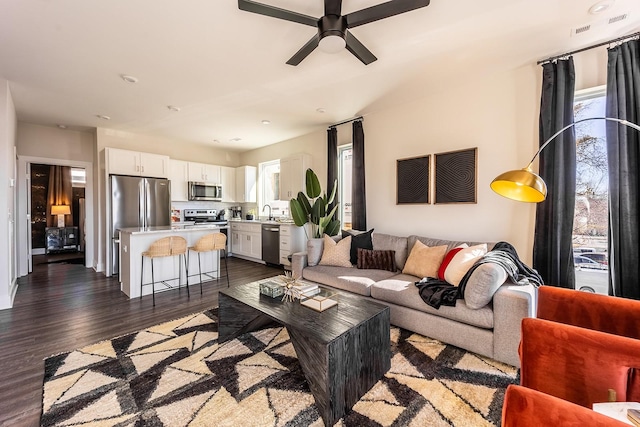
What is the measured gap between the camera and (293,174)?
555cm

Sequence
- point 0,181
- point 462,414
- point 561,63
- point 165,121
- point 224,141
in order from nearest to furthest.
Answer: point 462,414
point 561,63
point 0,181
point 165,121
point 224,141

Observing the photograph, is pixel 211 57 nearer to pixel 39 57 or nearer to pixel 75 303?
pixel 39 57

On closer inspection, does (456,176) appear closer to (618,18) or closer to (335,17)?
(618,18)

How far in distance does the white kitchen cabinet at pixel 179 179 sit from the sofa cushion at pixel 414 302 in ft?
16.7

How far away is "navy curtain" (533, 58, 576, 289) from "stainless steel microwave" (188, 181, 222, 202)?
6135 mm

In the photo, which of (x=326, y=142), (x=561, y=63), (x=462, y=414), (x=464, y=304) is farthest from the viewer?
(x=326, y=142)

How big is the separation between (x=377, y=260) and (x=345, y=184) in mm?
1921

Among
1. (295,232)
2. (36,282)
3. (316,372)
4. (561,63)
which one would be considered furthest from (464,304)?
(36,282)

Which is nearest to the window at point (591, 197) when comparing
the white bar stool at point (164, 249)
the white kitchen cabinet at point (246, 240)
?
the white bar stool at point (164, 249)

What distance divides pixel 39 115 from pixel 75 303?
10.8 feet

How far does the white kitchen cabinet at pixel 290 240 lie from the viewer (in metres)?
5.14

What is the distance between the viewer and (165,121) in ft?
15.7

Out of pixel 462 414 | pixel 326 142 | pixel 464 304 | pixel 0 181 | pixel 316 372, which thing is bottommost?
pixel 462 414

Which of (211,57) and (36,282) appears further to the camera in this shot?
(36,282)
